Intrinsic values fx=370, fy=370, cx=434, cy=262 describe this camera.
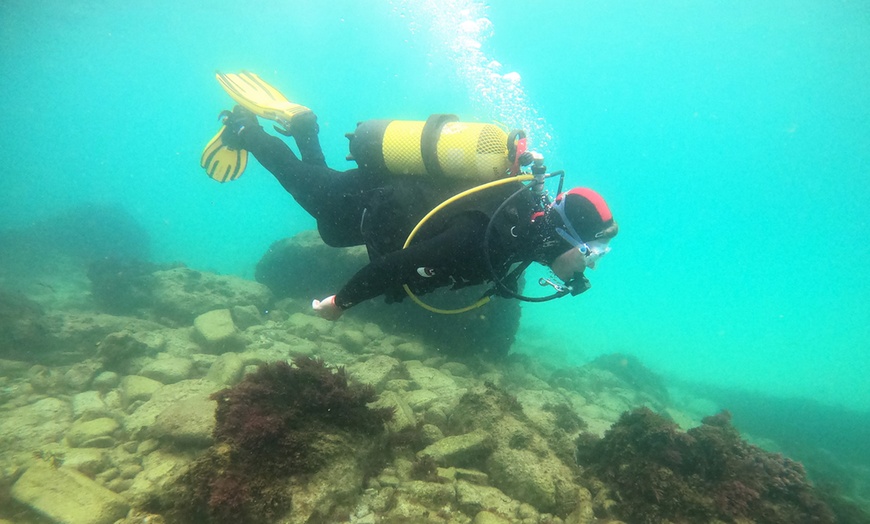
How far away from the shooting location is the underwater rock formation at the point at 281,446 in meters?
2.88

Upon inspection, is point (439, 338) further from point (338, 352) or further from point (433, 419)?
point (433, 419)

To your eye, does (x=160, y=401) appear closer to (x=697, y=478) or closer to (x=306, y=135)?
(x=306, y=135)

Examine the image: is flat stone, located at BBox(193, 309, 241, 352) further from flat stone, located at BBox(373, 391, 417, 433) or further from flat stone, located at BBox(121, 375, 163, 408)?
flat stone, located at BBox(373, 391, 417, 433)

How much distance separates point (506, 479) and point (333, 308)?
110 inches

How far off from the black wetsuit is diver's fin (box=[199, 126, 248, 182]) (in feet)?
7.93

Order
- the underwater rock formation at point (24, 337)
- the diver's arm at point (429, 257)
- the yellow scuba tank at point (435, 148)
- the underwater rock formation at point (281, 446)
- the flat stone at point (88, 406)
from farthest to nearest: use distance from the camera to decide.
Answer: the underwater rock formation at point (24, 337)
the flat stone at point (88, 406)
the yellow scuba tank at point (435, 148)
the diver's arm at point (429, 257)
the underwater rock formation at point (281, 446)

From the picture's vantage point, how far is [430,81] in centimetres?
8031

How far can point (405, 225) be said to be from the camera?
15.0ft

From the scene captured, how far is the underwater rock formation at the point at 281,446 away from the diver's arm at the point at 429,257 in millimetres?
1232

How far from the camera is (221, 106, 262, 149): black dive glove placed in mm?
6637

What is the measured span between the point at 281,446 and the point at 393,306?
724 cm

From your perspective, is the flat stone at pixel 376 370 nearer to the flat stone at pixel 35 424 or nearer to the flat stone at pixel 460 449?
the flat stone at pixel 460 449

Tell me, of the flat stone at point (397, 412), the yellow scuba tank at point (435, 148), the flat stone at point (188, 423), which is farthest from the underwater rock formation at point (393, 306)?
the flat stone at point (188, 423)

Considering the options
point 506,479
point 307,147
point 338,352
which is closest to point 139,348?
point 338,352
